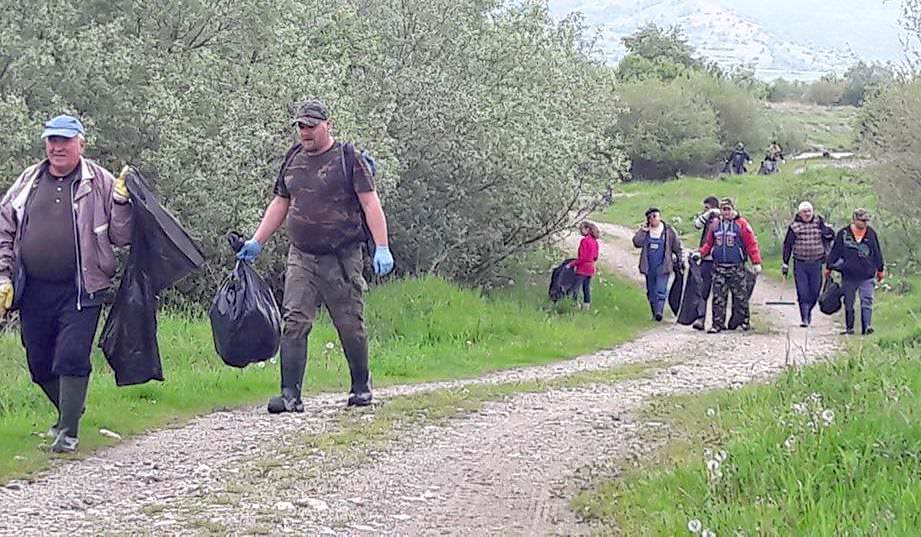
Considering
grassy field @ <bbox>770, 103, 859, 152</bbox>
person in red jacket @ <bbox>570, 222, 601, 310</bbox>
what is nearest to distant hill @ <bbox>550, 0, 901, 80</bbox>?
grassy field @ <bbox>770, 103, 859, 152</bbox>

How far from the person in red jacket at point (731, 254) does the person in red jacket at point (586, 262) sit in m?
2.96

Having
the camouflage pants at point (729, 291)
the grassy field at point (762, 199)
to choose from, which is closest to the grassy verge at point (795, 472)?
the camouflage pants at point (729, 291)

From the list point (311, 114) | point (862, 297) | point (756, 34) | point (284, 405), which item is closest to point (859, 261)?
point (862, 297)

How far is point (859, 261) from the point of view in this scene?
1839 cm

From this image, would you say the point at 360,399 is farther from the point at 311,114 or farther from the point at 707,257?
the point at 707,257

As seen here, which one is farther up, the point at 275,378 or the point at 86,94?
the point at 86,94

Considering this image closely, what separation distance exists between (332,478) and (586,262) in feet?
49.6

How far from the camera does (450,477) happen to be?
7.21 meters

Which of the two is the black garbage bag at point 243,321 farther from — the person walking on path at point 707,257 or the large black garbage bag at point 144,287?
the person walking on path at point 707,257

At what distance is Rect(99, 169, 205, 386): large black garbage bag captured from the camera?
8.11 m

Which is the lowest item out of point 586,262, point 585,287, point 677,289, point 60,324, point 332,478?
point 585,287

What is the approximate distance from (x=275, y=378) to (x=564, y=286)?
36.4 ft

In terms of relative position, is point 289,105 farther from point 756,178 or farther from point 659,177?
point 659,177

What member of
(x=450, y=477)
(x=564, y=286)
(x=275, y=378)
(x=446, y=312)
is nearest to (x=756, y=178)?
(x=564, y=286)
